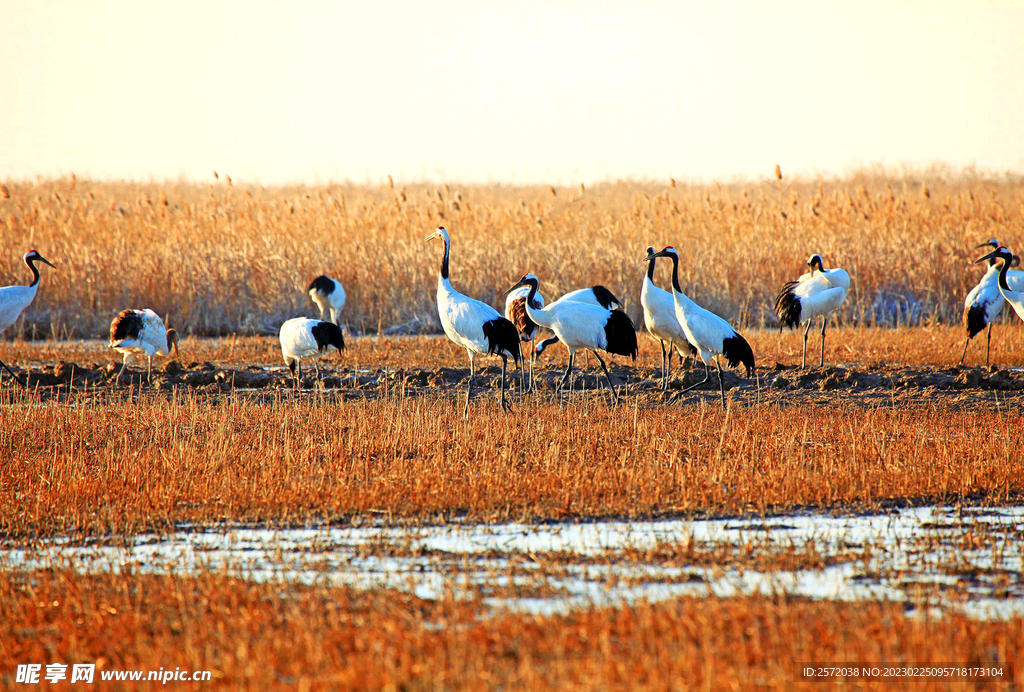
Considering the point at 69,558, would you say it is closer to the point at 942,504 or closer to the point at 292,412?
the point at 292,412

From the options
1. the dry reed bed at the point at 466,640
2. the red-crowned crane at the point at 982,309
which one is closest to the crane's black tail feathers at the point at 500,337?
the dry reed bed at the point at 466,640

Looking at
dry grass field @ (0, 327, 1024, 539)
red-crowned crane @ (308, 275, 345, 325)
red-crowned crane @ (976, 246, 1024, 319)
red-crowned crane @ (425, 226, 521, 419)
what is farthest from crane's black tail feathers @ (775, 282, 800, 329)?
red-crowned crane @ (308, 275, 345, 325)

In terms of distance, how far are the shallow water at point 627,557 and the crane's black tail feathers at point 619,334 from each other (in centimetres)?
400

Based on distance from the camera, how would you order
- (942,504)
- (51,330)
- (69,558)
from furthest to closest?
(51,330), (942,504), (69,558)

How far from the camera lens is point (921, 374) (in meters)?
9.92

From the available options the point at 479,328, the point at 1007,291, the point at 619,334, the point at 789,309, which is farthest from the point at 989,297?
the point at 479,328

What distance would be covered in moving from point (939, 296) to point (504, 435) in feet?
34.6

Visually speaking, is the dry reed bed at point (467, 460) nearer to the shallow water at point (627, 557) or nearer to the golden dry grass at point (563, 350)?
the shallow water at point (627, 557)

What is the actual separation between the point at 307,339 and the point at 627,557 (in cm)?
601

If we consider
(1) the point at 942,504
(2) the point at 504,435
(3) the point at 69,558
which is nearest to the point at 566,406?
(2) the point at 504,435

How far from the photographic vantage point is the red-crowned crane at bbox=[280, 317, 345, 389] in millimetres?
9898

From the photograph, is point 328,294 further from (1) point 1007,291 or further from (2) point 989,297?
(1) point 1007,291

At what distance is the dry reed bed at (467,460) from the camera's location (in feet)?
18.4

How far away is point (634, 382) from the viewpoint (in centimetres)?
1012
